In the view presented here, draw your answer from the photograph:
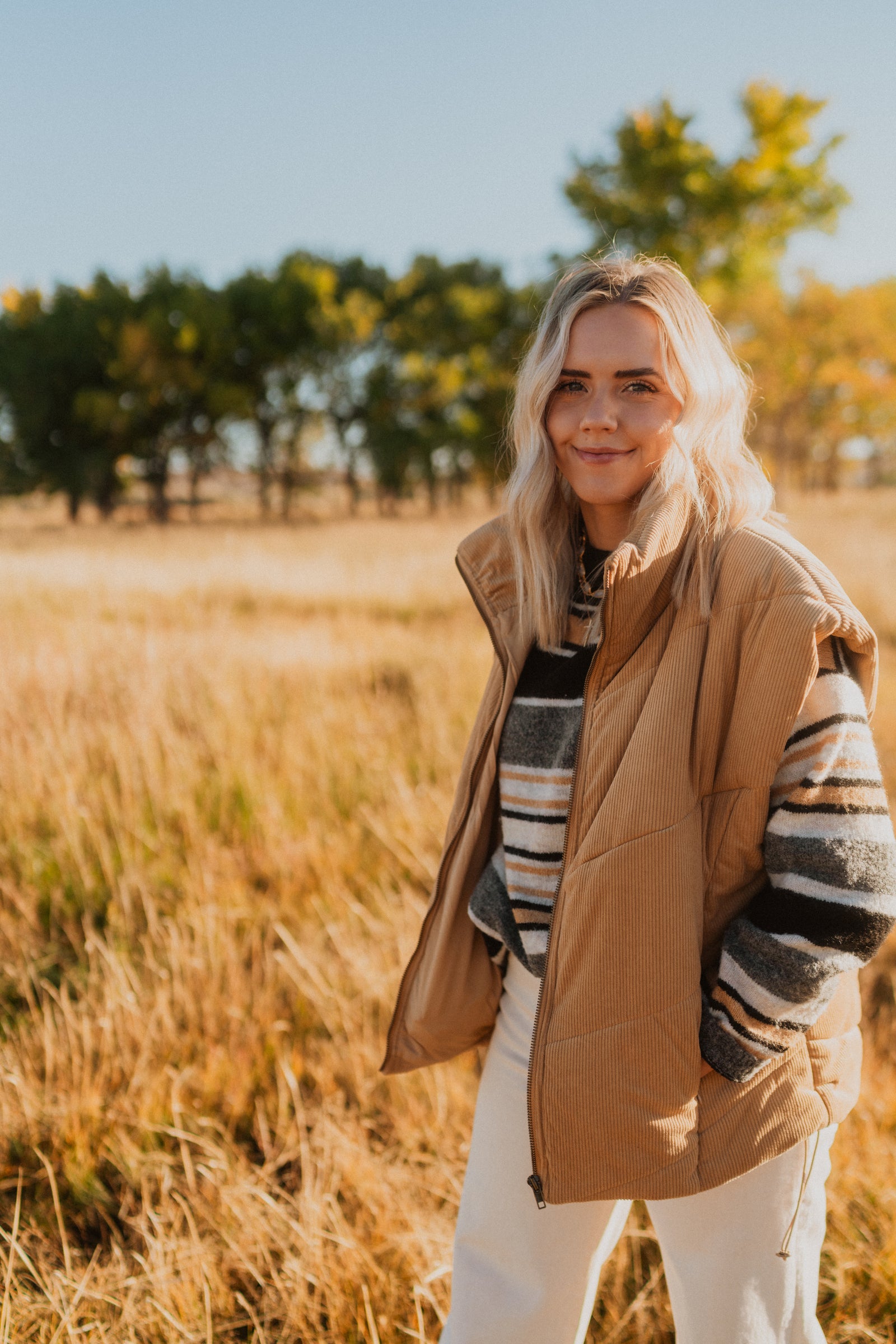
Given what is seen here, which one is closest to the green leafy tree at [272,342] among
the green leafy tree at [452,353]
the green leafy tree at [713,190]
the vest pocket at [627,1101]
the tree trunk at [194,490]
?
the tree trunk at [194,490]

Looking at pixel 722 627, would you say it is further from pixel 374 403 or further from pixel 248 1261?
pixel 374 403

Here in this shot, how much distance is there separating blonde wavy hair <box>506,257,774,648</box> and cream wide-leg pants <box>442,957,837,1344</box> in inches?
31.3

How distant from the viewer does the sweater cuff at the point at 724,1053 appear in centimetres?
126

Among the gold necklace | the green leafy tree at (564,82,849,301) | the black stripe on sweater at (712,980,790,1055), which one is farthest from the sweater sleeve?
the green leafy tree at (564,82,849,301)

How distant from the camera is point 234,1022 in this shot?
2.65 m

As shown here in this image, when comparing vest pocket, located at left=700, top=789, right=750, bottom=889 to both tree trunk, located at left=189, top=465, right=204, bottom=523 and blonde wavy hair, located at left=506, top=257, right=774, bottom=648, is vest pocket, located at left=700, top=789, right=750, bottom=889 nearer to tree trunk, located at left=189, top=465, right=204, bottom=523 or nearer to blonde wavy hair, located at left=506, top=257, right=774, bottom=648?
blonde wavy hair, located at left=506, top=257, right=774, bottom=648

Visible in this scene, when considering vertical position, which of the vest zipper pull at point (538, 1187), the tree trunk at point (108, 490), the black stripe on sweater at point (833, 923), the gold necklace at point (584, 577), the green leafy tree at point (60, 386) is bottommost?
the vest zipper pull at point (538, 1187)

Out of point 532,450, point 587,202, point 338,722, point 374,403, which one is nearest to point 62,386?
point 374,403

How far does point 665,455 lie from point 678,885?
769 mm

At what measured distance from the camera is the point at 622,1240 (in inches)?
80.6

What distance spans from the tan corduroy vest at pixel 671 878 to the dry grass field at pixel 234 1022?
88 cm

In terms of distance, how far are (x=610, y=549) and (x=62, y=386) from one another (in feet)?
123

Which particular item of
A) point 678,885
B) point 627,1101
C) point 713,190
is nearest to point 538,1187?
point 627,1101

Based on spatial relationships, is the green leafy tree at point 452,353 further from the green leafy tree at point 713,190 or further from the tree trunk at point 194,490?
the green leafy tree at point 713,190
